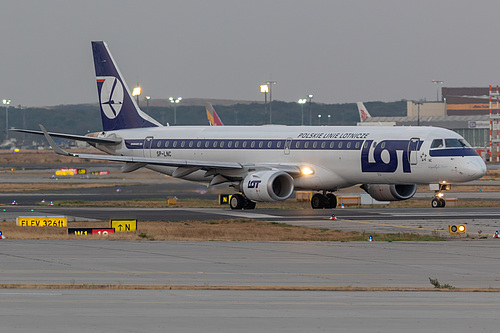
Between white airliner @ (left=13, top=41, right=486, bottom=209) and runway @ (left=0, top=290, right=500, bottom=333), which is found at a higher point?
white airliner @ (left=13, top=41, right=486, bottom=209)

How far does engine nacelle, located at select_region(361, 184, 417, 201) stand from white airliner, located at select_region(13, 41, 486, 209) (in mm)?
51

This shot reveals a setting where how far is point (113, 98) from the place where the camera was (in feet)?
182

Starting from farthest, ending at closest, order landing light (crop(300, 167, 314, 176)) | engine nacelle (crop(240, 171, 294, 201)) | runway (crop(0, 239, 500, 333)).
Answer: landing light (crop(300, 167, 314, 176)), engine nacelle (crop(240, 171, 294, 201)), runway (crop(0, 239, 500, 333))

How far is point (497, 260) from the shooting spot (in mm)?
24938

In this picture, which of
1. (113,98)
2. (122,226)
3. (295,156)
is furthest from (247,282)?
(113,98)

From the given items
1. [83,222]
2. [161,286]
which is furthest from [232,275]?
[83,222]

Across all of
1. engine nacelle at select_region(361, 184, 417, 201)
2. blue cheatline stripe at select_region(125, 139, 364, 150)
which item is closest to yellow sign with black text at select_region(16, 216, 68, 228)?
blue cheatline stripe at select_region(125, 139, 364, 150)

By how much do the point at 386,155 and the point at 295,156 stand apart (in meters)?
5.35

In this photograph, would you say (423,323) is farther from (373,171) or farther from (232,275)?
(373,171)

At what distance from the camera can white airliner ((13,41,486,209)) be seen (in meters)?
44.0

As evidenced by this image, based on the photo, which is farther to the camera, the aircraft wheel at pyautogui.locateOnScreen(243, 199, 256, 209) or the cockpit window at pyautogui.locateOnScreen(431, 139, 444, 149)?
the aircraft wheel at pyautogui.locateOnScreen(243, 199, 256, 209)

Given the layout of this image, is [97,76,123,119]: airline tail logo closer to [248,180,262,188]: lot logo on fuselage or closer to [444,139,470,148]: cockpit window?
[248,180,262,188]: lot logo on fuselage

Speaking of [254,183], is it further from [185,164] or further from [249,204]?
[185,164]

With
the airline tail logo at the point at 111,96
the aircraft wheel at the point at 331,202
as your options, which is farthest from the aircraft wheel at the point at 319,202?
the airline tail logo at the point at 111,96
